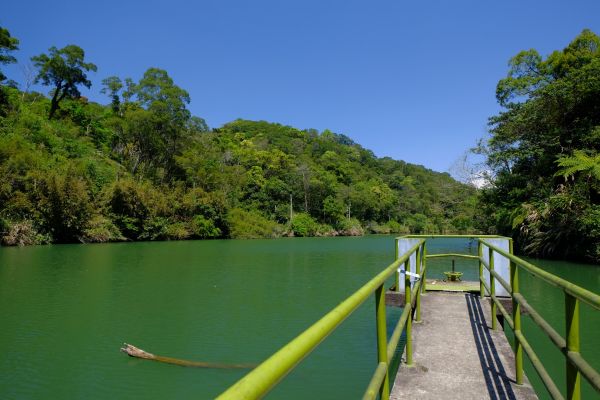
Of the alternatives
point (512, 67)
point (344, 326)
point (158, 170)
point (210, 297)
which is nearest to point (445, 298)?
point (344, 326)

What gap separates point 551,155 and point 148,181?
3246cm

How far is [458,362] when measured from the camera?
3574mm

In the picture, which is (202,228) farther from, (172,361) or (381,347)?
(381,347)

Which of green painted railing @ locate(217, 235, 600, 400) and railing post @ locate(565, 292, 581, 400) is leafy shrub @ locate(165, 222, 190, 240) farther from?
railing post @ locate(565, 292, 581, 400)

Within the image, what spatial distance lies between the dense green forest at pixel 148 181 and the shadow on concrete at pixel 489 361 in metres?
26.1

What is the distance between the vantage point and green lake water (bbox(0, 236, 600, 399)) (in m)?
5.17

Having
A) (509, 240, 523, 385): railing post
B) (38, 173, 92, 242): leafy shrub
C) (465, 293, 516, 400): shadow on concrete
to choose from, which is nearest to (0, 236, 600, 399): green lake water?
(465, 293, 516, 400): shadow on concrete

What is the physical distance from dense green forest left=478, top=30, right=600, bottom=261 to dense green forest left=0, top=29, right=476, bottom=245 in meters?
8.59

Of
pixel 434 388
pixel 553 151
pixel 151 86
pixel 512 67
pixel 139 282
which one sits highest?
pixel 151 86

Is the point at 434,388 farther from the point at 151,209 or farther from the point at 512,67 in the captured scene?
the point at 151,209

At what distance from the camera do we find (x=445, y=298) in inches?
243

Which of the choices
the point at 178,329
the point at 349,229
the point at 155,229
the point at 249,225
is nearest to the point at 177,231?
the point at 155,229

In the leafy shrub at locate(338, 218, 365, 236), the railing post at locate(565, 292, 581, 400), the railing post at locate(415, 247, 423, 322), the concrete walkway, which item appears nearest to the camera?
the railing post at locate(565, 292, 581, 400)

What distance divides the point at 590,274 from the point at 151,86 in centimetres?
4017
